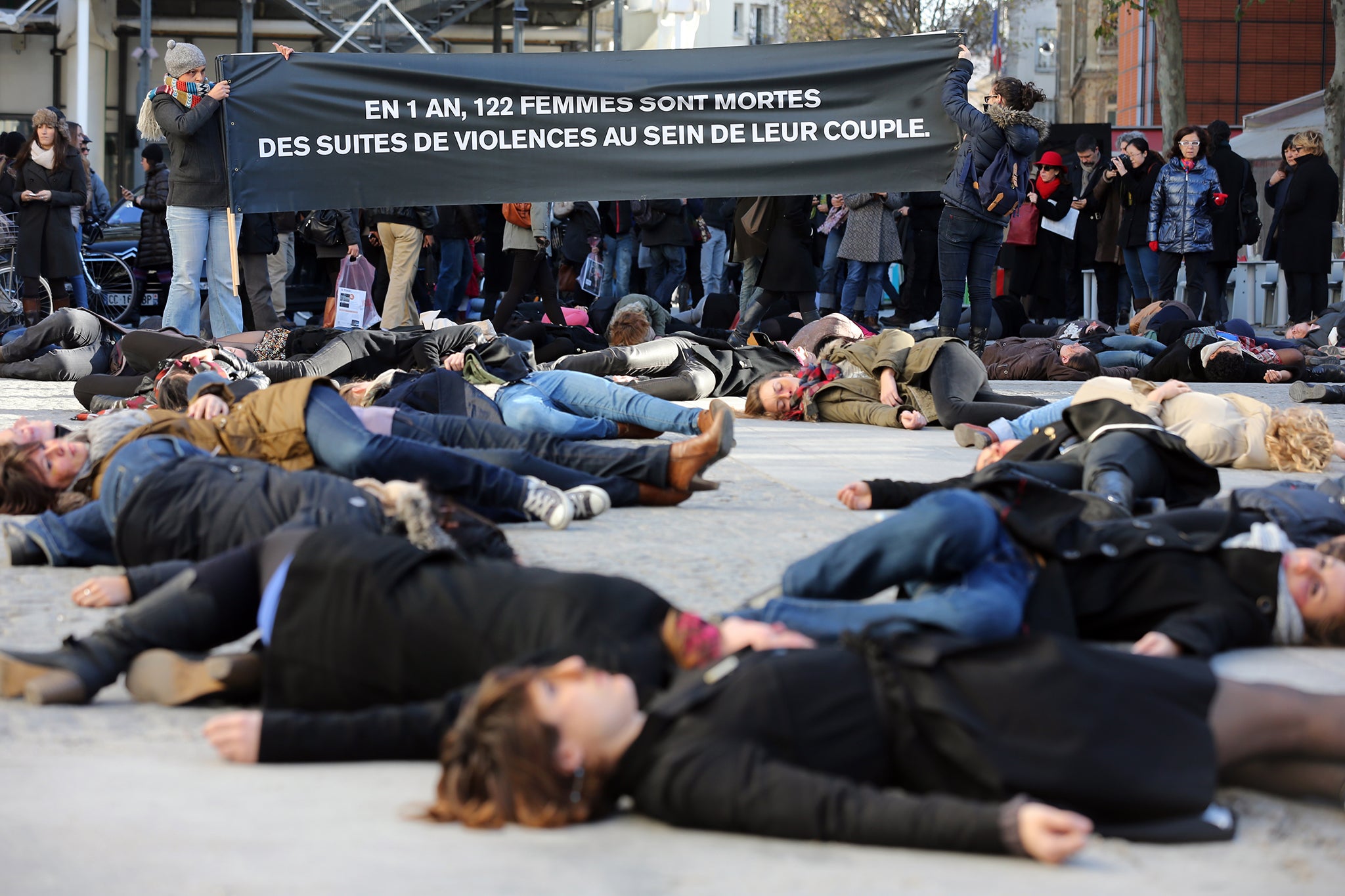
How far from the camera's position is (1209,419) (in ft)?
20.7

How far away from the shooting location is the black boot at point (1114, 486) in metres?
4.73

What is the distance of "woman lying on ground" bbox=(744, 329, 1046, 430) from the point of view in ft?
26.2

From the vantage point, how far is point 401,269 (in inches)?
519

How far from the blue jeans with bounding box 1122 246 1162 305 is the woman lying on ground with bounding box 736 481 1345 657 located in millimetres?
10179

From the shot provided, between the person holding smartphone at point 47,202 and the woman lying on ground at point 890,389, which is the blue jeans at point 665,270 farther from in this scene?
the woman lying on ground at point 890,389

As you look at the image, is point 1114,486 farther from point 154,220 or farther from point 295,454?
point 154,220

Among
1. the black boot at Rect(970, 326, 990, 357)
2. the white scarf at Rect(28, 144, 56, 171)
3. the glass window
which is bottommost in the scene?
the black boot at Rect(970, 326, 990, 357)

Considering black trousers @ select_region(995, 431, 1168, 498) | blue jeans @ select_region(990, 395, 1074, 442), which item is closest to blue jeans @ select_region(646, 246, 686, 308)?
blue jeans @ select_region(990, 395, 1074, 442)

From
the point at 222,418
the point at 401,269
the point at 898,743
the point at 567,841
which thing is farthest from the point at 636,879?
the point at 401,269

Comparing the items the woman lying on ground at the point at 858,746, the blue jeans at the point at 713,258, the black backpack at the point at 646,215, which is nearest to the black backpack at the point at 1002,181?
the black backpack at the point at 646,215

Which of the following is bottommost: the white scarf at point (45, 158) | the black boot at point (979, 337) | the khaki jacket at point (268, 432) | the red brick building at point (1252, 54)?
the khaki jacket at point (268, 432)

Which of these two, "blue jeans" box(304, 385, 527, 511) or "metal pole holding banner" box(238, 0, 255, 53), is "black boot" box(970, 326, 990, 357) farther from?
"metal pole holding banner" box(238, 0, 255, 53)

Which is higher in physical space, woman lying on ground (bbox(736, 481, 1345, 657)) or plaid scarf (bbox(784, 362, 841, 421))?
plaid scarf (bbox(784, 362, 841, 421))

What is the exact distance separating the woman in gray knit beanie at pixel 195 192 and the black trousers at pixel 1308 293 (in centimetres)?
1015
